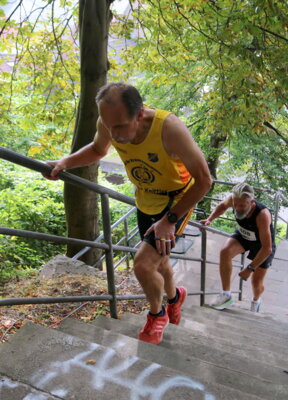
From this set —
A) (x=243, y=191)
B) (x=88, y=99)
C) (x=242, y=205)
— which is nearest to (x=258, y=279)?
(x=242, y=205)

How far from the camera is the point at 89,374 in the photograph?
1.61m

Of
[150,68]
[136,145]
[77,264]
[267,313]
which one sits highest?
[150,68]

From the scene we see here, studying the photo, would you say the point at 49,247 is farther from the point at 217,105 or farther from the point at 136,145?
the point at 136,145

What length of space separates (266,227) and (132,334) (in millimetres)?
2293

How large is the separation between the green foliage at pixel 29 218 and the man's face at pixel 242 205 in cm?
352

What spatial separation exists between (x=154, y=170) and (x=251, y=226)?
2.56 metres

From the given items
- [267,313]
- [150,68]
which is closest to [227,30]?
[150,68]

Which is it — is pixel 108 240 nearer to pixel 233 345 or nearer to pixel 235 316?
pixel 233 345

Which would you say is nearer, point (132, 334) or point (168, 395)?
point (168, 395)

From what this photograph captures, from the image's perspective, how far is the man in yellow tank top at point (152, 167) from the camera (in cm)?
188

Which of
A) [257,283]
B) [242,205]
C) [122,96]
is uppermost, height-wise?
[122,96]

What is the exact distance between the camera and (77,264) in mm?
4102

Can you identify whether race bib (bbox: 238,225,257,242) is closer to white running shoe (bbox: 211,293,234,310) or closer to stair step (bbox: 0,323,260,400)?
white running shoe (bbox: 211,293,234,310)

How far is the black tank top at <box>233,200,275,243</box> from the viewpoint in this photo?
165 inches
